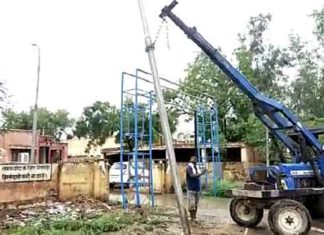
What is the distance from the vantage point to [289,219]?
10.5 metres

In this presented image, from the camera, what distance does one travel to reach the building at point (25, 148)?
32.2 metres

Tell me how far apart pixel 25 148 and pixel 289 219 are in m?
26.7

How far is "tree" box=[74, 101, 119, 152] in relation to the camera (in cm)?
4688

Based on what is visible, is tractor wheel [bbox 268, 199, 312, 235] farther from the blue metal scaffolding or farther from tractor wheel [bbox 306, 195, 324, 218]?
the blue metal scaffolding

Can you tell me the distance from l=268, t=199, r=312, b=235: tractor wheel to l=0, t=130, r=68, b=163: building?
73.1 feet

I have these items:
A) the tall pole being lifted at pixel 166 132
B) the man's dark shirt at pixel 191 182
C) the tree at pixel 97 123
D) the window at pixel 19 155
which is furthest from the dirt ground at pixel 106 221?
the tree at pixel 97 123

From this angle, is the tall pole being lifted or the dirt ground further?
the dirt ground

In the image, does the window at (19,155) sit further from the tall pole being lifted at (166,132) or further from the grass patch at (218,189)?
the tall pole being lifted at (166,132)

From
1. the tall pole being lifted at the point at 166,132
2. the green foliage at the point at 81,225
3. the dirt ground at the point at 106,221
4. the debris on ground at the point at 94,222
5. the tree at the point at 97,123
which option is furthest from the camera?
the tree at the point at 97,123

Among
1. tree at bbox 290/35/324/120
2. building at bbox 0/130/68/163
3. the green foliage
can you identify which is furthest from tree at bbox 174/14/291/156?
the green foliage

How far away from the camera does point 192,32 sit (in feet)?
40.5

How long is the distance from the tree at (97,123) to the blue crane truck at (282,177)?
3369 cm

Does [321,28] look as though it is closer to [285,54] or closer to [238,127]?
[285,54]

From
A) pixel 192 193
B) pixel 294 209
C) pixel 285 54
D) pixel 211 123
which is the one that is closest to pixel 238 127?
pixel 285 54
